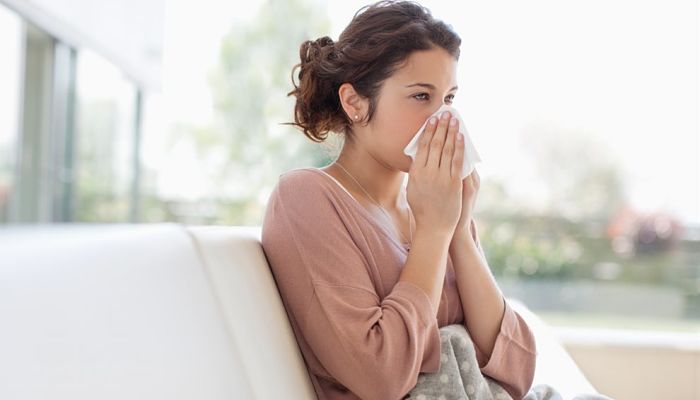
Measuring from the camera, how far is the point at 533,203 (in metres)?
5.55

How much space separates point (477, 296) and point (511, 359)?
0.13m

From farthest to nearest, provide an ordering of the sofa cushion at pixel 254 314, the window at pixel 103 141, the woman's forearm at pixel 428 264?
the window at pixel 103 141 < the woman's forearm at pixel 428 264 < the sofa cushion at pixel 254 314

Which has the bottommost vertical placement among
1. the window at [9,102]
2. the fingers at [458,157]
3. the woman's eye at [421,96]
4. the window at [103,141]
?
the window at [103,141]

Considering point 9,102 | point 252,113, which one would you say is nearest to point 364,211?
point 9,102

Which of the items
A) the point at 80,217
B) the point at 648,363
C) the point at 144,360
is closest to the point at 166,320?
the point at 144,360

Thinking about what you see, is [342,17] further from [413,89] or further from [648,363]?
[413,89]

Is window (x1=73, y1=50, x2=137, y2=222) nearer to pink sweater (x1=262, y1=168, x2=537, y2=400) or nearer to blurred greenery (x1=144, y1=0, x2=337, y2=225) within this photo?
blurred greenery (x1=144, y1=0, x2=337, y2=225)

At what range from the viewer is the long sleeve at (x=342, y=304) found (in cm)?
141

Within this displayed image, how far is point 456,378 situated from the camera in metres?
1.48

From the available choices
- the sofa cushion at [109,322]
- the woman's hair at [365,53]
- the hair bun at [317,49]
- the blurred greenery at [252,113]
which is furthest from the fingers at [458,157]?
the blurred greenery at [252,113]

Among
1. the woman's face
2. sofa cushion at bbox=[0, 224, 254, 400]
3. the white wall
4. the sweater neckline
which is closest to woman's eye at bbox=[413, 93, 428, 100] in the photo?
the woman's face

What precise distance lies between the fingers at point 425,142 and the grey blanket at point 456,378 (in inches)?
12.0

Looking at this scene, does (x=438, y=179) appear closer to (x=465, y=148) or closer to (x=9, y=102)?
(x=465, y=148)

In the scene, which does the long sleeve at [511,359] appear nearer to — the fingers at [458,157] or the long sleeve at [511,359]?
the long sleeve at [511,359]
